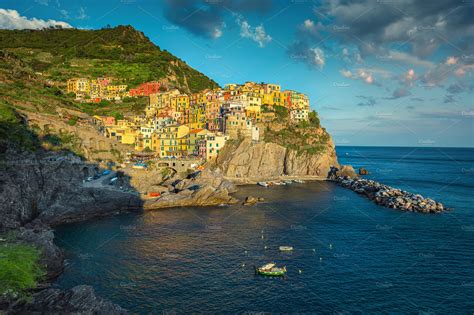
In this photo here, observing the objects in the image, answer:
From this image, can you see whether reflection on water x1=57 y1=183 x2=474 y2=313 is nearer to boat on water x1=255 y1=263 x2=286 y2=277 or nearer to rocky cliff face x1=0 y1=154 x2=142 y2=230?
boat on water x1=255 y1=263 x2=286 y2=277

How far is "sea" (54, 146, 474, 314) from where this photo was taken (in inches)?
1208

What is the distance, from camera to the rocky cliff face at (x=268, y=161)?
9694 centimetres

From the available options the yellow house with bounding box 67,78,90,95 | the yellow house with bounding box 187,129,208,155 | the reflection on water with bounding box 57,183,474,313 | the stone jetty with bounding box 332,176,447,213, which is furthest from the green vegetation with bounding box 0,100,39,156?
the yellow house with bounding box 67,78,90,95

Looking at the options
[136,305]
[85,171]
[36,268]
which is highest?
[85,171]

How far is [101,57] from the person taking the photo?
540 feet

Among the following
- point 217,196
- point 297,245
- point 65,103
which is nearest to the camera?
point 297,245

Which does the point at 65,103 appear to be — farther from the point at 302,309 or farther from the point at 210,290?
the point at 302,309

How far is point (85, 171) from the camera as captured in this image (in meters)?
69.7

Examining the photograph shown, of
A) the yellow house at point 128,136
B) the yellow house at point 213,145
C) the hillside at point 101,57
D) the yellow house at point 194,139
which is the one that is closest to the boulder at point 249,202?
the yellow house at point 213,145

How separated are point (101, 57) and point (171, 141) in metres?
91.7

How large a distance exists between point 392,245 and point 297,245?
528 inches

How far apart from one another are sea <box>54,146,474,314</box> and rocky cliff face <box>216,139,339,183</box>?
31.3 m

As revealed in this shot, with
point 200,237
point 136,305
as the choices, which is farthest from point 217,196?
point 136,305

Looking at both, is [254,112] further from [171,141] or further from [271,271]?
[271,271]
